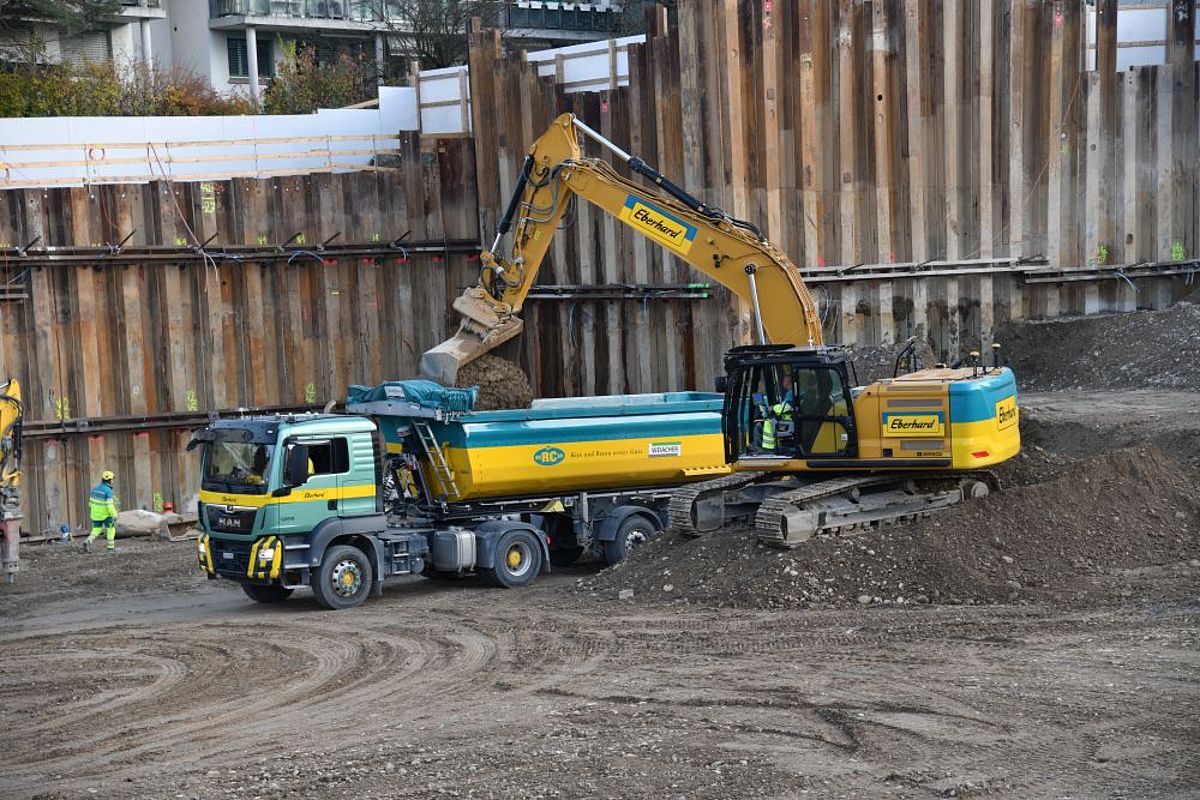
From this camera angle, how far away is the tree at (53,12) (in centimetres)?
3347

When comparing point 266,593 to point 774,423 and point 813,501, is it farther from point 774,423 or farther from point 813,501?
point 813,501

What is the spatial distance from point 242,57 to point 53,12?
37.2 feet

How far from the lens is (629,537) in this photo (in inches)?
749

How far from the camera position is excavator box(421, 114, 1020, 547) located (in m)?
16.3

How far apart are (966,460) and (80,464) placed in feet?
48.0

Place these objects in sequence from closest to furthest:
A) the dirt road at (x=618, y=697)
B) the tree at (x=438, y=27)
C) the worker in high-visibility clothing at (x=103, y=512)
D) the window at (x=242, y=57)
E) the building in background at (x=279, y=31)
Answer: the dirt road at (x=618, y=697), the worker in high-visibility clothing at (x=103, y=512), the tree at (x=438, y=27), the building in background at (x=279, y=31), the window at (x=242, y=57)

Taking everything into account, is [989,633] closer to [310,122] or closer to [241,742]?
[241,742]

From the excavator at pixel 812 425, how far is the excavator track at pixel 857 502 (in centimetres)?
1

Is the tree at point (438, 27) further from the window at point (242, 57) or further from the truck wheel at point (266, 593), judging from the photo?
the truck wheel at point (266, 593)

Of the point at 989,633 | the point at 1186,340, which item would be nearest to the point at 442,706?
the point at 989,633

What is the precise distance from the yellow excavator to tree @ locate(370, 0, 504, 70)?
72.4ft

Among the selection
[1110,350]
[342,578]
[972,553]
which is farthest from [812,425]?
[1110,350]

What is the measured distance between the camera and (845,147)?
82.8 feet

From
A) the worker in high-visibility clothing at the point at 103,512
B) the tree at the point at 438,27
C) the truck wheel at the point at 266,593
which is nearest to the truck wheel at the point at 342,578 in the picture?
the truck wheel at the point at 266,593
